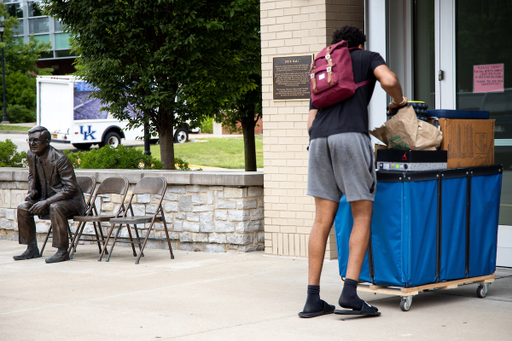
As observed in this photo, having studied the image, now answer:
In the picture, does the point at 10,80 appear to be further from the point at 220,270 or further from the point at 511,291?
the point at 511,291

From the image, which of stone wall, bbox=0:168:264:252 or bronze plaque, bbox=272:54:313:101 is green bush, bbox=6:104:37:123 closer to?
stone wall, bbox=0:168:264:252

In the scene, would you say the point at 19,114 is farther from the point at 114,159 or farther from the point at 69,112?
the point at 114,159

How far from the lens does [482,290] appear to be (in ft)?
16.9

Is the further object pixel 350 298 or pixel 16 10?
pixel 16 10

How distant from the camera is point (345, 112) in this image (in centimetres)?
453

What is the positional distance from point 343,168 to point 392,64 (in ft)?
9.16

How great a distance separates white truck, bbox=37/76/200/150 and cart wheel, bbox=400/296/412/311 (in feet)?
71.0

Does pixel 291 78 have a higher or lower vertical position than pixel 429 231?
higher

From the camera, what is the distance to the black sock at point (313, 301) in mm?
4605

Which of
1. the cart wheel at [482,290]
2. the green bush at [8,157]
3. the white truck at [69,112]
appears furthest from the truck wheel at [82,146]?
the cart wheel at [482,290]

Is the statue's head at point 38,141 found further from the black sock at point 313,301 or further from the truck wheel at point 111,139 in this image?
the truck wheel at point 111,139

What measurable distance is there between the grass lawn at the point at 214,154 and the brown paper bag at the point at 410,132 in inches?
→ 705

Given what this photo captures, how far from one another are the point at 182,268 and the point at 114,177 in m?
1.76

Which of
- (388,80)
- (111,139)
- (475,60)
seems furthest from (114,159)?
(111,139)
